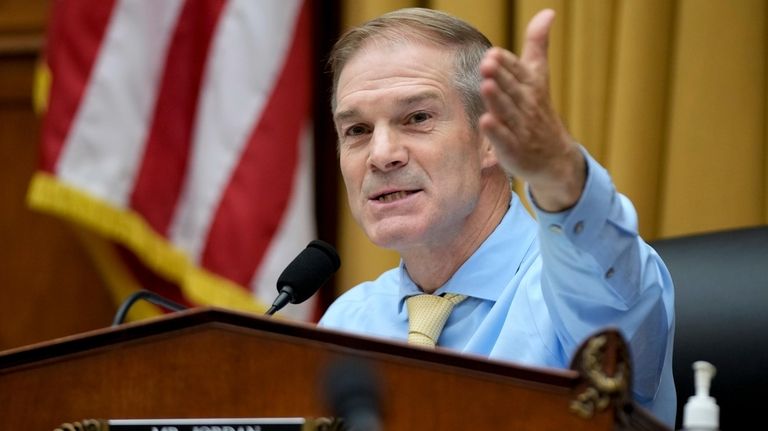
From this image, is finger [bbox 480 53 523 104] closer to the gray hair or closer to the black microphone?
the black microphone

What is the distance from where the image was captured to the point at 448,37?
2.34 meters

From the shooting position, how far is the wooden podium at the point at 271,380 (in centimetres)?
123

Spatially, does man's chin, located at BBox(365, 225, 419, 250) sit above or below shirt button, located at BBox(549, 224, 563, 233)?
above

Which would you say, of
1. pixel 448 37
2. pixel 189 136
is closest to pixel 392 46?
pixel 448 37

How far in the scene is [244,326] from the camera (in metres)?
1.35

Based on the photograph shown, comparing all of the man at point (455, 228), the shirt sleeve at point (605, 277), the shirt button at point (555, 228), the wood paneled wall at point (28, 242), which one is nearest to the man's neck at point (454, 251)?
the man at point (455, 228)

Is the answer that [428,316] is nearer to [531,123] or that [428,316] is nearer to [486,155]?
[486,155]

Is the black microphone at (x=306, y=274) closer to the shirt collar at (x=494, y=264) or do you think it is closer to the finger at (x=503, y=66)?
the shirt collar at (x=494, y=264)

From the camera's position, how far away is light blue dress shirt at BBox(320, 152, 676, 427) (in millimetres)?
1645

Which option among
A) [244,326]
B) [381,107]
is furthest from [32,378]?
[381,107]

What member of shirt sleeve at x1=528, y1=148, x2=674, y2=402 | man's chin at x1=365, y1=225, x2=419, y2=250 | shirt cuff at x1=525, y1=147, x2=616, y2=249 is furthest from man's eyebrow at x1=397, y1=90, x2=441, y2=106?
shirt cuff at x1=525, y1=147, x2=616, y2=249

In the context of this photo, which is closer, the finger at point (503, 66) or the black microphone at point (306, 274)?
the finger at point (503, 66)

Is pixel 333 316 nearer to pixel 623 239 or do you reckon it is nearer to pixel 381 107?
pixel 381 107

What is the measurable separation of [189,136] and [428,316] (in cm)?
166
